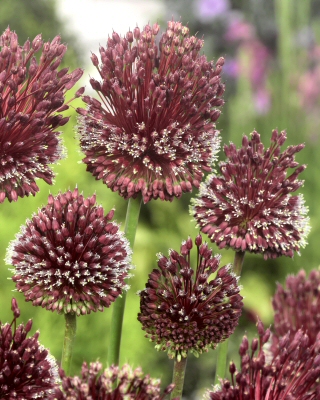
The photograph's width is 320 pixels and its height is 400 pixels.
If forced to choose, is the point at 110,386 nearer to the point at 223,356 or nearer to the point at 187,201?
the point at 223,356

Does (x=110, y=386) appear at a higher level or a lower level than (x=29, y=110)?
lower

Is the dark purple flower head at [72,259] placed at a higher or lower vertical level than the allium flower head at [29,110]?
lower

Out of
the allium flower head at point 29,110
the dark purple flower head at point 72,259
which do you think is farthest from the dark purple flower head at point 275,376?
the allium flower head at point 29,110

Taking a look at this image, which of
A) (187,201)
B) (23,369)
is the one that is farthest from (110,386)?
(187,201)

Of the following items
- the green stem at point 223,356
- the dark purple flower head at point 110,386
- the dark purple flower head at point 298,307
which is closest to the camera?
the dark purple flower head at point 110,386

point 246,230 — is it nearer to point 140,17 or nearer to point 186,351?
point 186,351

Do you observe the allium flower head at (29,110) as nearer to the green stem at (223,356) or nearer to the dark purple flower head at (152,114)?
the dark purple flower head at (152,114)

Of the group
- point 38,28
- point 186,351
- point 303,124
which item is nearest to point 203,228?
point 186,351
